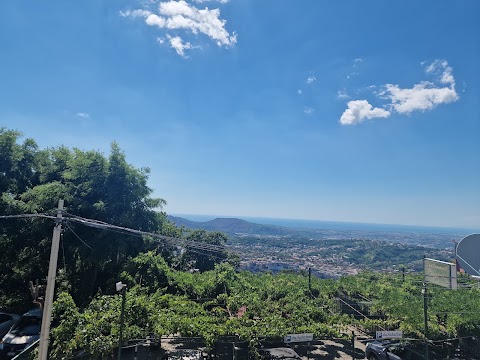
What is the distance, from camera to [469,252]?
36.6ft

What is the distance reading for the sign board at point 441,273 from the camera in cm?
1298

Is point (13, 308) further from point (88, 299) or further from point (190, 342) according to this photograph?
point (190, 342)

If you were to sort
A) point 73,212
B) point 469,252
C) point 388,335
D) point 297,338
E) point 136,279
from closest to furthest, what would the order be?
point 297,338 → point 469,252 → point 388,335 → point 136,279 → point 73,212

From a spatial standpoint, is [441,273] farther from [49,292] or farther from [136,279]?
[49,292]

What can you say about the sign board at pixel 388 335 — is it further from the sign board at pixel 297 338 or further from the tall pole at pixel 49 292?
the tall pole at pixel 49 292

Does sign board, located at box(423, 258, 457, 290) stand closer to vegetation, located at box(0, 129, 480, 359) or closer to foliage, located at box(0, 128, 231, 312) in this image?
vegetation, located at box(0, 129, 480, 359)

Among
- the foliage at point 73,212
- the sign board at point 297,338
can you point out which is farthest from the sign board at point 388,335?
the foliage at point 73,212

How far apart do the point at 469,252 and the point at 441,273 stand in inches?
132

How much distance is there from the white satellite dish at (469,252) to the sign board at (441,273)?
1793mm

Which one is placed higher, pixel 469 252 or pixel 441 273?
pixel 469 252

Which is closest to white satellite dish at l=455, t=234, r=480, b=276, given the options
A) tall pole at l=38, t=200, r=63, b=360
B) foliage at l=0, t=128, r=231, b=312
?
tall pole at l=38, t=200, r=63, b=360

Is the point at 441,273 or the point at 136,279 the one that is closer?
the point at 441,273

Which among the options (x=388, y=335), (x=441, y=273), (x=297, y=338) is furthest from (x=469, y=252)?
(x=297, y=338)

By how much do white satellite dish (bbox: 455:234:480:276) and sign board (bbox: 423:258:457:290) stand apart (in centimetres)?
179
